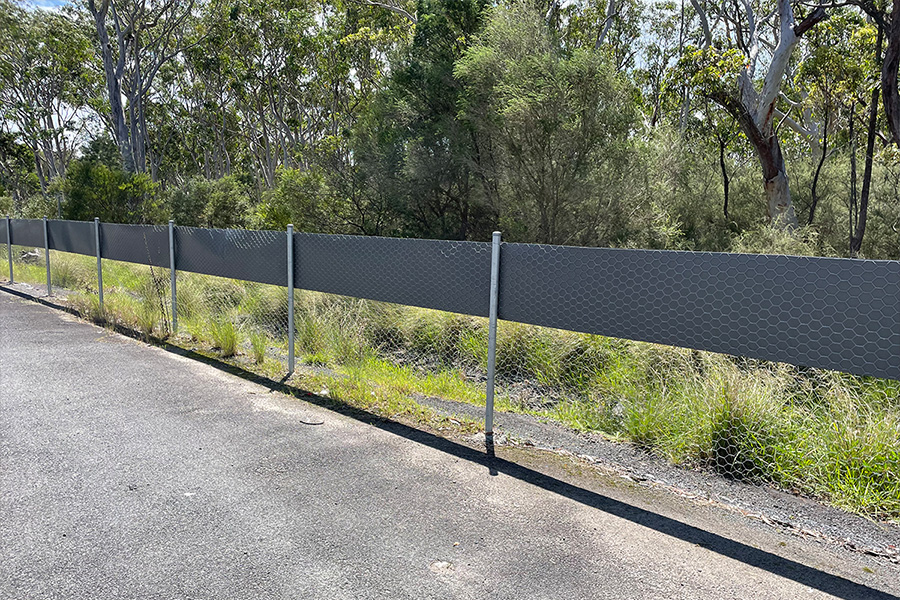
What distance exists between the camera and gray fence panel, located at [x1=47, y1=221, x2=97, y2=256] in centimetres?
976

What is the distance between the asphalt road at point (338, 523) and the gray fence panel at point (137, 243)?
3.48 meters

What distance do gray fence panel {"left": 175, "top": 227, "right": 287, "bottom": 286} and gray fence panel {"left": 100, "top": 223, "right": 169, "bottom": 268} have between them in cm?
35

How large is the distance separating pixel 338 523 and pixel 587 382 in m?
3.54

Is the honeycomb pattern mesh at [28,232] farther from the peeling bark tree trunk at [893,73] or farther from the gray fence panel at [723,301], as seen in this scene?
the peeling bark tree trunk at [893,73]

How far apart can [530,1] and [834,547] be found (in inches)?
488

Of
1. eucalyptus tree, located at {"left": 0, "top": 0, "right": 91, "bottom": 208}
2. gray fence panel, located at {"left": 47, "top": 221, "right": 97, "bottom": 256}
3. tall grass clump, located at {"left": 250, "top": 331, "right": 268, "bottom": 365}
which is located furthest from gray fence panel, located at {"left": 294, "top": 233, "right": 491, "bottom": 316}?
eucalyptus tree, located at {"left": 0, "top": 0, "right": 91, "bottom": 208}

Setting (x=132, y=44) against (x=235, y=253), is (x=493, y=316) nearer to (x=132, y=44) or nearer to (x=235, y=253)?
(x=235, y=253)

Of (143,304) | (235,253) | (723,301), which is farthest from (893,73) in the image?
(143,304)

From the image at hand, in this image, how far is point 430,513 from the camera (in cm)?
338

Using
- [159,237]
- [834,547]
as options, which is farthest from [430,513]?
[159,237]

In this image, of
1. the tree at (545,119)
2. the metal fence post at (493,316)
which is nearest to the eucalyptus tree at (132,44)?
the tree at (545,119)

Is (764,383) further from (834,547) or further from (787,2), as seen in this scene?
(787,2)

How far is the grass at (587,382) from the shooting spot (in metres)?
3.85

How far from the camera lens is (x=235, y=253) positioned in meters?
6.84
